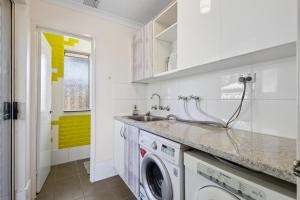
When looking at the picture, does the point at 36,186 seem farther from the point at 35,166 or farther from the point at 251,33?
the point at 251,33

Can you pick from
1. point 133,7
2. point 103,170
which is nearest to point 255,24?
point 133,7

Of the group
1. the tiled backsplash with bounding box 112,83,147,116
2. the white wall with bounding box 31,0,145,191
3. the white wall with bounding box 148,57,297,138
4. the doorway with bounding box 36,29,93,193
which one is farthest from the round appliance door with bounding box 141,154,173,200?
the doorway with bounding box 36,29,93,193

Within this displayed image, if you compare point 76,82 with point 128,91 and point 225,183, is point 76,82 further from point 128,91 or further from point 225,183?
point 225,183

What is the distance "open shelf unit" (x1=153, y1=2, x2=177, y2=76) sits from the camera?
1.65m

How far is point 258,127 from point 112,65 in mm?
1963

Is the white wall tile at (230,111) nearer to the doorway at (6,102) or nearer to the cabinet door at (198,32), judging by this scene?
the cabinet door at (198,32)

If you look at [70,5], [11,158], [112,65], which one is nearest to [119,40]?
[112,65]

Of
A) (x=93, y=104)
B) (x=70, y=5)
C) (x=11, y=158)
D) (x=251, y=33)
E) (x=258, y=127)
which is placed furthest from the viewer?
(x=93, y=104)

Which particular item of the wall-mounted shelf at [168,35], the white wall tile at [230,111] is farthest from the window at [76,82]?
the white wall tile at [230,111]

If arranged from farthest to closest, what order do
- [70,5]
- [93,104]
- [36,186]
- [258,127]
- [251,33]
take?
[93,104] < [70,5] < [36,186] < [258,127] < [251,33]

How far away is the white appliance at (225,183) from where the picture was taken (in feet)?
1.69

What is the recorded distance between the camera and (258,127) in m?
1.07

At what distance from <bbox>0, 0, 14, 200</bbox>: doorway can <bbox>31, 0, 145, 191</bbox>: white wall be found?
522 mm

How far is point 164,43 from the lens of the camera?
1834 mm
